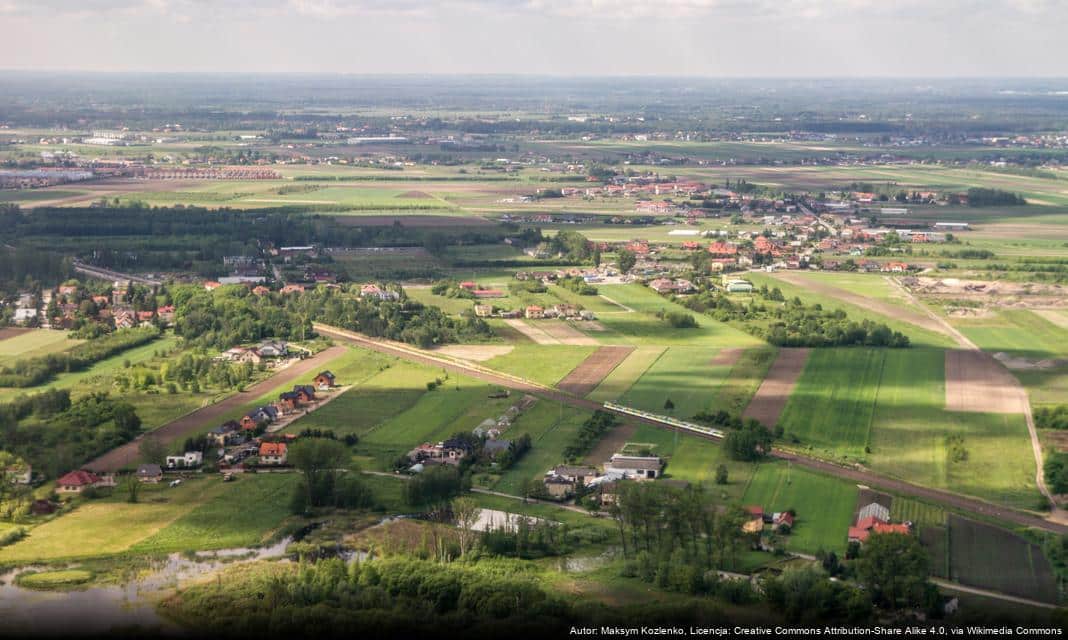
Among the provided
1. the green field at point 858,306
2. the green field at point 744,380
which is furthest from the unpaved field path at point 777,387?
the green field at point 858,306

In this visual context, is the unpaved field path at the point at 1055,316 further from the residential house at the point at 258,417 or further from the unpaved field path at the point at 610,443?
the residential house at the point at 258,417

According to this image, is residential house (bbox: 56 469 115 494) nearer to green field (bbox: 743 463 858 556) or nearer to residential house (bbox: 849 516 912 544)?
green field (bbox: 743 463 858 556)

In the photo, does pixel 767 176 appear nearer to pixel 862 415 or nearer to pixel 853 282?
pixel 853 282

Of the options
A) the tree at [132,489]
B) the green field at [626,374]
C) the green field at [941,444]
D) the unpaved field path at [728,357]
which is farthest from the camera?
the unpaved field path at [728,357]

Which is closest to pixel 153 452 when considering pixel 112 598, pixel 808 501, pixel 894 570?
pixel 112 598

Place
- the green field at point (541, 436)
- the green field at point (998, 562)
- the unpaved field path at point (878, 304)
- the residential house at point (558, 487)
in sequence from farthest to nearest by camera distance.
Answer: the unpaved field path at point (878, 304), the green field at point (541, 436), the residential house at point (558, 487), the green field at point (998, 562)

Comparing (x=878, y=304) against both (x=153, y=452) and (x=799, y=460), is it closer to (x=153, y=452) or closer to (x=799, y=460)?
(x=799, y=460)

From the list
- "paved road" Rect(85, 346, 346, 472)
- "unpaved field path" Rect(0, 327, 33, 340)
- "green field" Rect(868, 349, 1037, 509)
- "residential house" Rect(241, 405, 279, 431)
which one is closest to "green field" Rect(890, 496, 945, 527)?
"green field" Rect(868, 349, 1037, 509)
